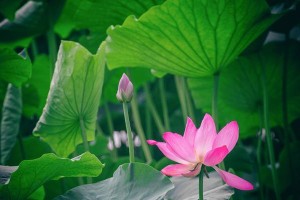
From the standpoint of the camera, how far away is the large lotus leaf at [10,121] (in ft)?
4.07

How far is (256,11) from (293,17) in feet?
0.76

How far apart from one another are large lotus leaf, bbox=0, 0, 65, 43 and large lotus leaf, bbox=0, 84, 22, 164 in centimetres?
19

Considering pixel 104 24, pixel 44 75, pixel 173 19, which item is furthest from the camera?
pixel 44 75

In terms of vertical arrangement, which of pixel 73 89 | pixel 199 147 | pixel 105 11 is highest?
pixel 105 11

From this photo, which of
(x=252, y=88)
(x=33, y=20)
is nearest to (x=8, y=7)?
(x=33, y=20)

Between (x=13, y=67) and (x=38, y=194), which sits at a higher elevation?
(x=13, y=67)

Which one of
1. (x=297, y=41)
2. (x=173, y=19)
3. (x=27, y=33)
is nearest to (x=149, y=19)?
(x=173, y=19)

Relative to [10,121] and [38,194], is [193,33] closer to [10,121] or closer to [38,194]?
[38,194]

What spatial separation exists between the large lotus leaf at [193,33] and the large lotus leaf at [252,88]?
20 centimetres

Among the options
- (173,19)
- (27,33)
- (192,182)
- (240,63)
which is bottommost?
(192,182)

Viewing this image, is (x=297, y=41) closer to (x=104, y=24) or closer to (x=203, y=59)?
(x=203, y=59)

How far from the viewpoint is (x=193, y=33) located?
0.94m

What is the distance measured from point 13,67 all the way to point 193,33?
1.46ft

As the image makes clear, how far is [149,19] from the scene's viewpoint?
92cm
